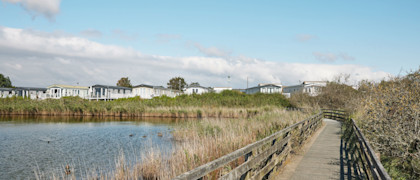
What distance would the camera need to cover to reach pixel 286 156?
33.9 feet

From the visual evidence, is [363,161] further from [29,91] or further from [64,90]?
[29,91]

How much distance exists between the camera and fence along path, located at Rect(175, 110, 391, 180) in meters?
5.14

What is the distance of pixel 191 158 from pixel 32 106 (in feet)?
137

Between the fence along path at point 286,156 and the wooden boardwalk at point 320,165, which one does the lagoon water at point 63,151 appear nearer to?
the fence along path at point 286,156

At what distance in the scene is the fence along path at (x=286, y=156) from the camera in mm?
5137

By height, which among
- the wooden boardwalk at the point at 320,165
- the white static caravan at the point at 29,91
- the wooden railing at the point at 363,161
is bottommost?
the wooden boardwalk at the point at 320,165

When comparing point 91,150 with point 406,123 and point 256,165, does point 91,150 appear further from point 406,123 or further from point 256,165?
point 406,123

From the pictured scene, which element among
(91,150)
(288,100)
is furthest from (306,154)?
(288,100)

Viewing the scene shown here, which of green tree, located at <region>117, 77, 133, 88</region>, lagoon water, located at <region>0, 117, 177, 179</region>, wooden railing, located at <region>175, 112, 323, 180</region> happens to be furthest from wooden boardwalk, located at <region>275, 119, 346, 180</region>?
green tree, located at <region>117, 77, 133, 88</region>

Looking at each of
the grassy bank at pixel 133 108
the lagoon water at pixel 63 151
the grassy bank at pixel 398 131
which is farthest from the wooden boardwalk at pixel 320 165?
the grassy bank at pixel 133 108

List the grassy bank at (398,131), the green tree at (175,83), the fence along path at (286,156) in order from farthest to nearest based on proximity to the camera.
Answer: the green tree at (175,83)
the grassy bank at (398,131)
the fence along path at (286,156)

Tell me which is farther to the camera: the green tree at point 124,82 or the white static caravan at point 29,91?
the green tree at point 124,82

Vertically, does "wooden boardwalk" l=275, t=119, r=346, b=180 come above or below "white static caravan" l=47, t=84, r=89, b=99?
below

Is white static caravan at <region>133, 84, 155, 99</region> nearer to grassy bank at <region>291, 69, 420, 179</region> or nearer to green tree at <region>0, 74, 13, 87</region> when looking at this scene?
green tree at <region>0, 74, 13, 87</region>
